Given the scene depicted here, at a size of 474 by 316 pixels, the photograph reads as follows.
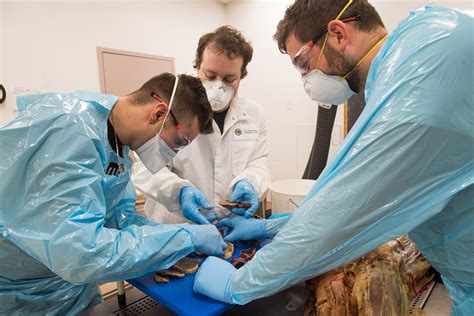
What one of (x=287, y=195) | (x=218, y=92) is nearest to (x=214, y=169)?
(x=218, y=92)

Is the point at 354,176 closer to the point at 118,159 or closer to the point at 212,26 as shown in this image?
the point at 118,159

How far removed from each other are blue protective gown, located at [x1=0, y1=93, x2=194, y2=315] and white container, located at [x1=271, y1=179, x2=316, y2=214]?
4.20ft

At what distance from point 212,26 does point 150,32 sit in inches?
40.2

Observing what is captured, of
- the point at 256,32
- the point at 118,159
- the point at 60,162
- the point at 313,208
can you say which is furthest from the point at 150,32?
the point at 313,208

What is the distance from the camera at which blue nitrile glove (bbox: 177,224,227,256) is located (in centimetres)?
121

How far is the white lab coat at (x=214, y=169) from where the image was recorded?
1706mm

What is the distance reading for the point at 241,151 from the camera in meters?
1.90

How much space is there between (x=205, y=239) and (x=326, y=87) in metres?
0.76

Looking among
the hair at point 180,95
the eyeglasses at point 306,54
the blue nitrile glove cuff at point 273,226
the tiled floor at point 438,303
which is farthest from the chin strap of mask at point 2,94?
the tiled floor at point 438,303

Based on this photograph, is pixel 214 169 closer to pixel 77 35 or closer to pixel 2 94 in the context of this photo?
pixel 2 94

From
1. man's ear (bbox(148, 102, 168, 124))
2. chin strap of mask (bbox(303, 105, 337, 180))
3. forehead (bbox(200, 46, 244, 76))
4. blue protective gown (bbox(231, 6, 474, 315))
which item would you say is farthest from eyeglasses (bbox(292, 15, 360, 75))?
chin strap of mask (bbox(303, 105, 337, 180))

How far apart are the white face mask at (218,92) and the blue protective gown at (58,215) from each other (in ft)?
2.35

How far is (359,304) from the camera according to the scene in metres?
1.05

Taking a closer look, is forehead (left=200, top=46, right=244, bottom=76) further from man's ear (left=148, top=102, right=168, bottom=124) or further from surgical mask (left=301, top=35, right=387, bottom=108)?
surgical mask (left=301, top=35, right=387, bottom=108)
